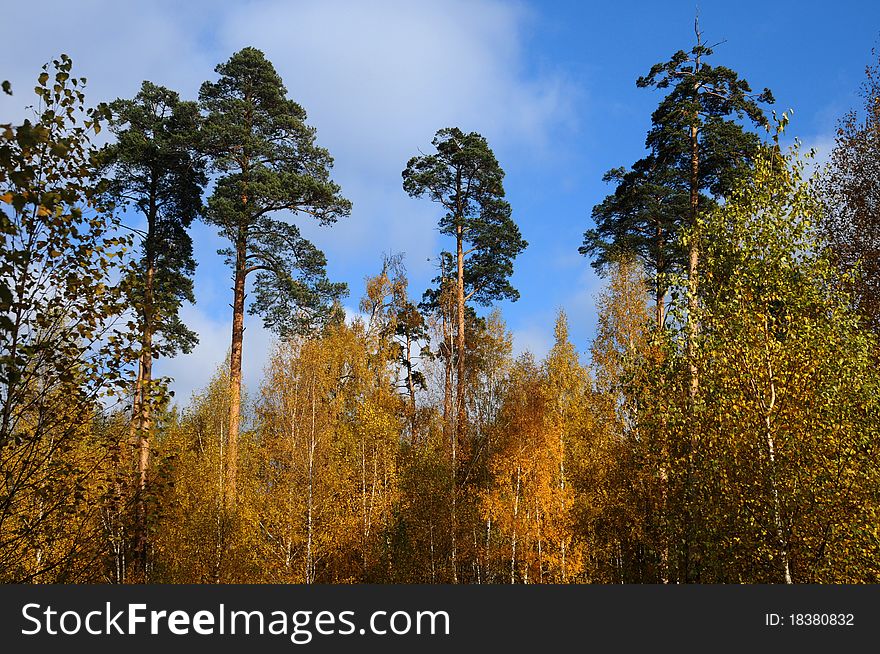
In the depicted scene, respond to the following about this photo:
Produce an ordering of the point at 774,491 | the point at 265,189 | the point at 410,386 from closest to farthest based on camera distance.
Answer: the point at 774,491, the point at 265,189, the point at 410,386

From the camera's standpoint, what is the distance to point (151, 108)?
82.4ft

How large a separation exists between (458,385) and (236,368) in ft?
26.8

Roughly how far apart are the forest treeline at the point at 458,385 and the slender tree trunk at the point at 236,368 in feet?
0.35

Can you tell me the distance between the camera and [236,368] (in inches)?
952

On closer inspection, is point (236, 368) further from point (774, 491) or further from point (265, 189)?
point (774, 491)

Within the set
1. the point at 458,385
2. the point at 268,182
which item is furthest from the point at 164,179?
the point at 458,385

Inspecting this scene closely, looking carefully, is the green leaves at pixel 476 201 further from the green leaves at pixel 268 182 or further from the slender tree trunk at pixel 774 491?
the slender tree trunk at pixel 774 491

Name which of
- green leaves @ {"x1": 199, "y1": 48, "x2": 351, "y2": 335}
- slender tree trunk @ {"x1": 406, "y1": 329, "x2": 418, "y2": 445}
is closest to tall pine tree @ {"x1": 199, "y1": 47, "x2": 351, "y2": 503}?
green leaves @ {"x1": 199, "y1": 48, "x2": 351, "y2": 335}

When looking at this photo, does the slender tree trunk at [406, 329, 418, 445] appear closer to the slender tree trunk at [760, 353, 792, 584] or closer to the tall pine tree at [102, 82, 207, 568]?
the tall pine tree at [102, 82, 207, 568]

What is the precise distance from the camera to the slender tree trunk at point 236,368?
22.9 m

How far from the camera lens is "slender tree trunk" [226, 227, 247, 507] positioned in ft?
75.2

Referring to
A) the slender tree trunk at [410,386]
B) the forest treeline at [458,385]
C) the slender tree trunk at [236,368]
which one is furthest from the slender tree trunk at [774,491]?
the slender tree trunk at [410,386]

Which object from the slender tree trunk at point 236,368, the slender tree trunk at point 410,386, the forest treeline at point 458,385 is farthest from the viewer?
the slender tree trunk at point 410,386

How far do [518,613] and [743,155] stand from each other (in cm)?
1771
